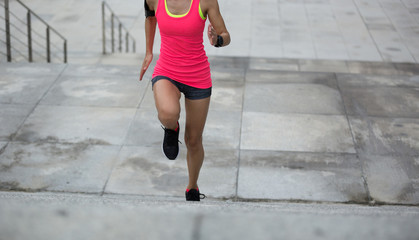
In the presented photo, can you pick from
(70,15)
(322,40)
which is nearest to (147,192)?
(322,40)

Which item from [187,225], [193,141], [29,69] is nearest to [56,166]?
[193,141]

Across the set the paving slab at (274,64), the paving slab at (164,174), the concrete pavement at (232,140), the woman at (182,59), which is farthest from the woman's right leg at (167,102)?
the paving slab at (274,64)

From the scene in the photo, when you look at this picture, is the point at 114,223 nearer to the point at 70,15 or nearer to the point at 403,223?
the point at 403,223

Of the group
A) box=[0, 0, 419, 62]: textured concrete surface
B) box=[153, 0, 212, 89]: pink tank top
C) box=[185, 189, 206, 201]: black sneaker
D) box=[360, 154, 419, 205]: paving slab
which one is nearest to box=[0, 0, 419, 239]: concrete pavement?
box=[360, 154, 419, 205]: paving slab

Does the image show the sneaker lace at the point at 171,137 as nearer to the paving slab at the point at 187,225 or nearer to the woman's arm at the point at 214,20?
the woman's arm at the point at 214,20

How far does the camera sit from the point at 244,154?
5.80 meters

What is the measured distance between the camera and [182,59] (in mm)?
3908

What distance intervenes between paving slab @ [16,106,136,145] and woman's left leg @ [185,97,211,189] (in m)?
1.78

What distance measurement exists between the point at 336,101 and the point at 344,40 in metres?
8.86

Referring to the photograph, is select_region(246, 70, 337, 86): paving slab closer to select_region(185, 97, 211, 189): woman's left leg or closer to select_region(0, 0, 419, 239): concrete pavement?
select_region(0, 0, 419, 239): concrete pavement

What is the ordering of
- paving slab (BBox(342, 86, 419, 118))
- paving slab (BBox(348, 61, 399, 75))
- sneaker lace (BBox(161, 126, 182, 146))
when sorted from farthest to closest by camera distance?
1. paving slab (BBox(348, 61, 399, 75))
2. paving slab (BBox(342, 86, 419, 118))
3. sneaker lace (BBox(161, 126, 182, 146))

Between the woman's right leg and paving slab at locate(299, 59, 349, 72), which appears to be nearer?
the woman's right leg

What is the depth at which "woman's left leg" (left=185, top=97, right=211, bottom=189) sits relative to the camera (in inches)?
160

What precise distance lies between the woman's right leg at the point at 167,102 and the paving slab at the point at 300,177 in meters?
1.53
